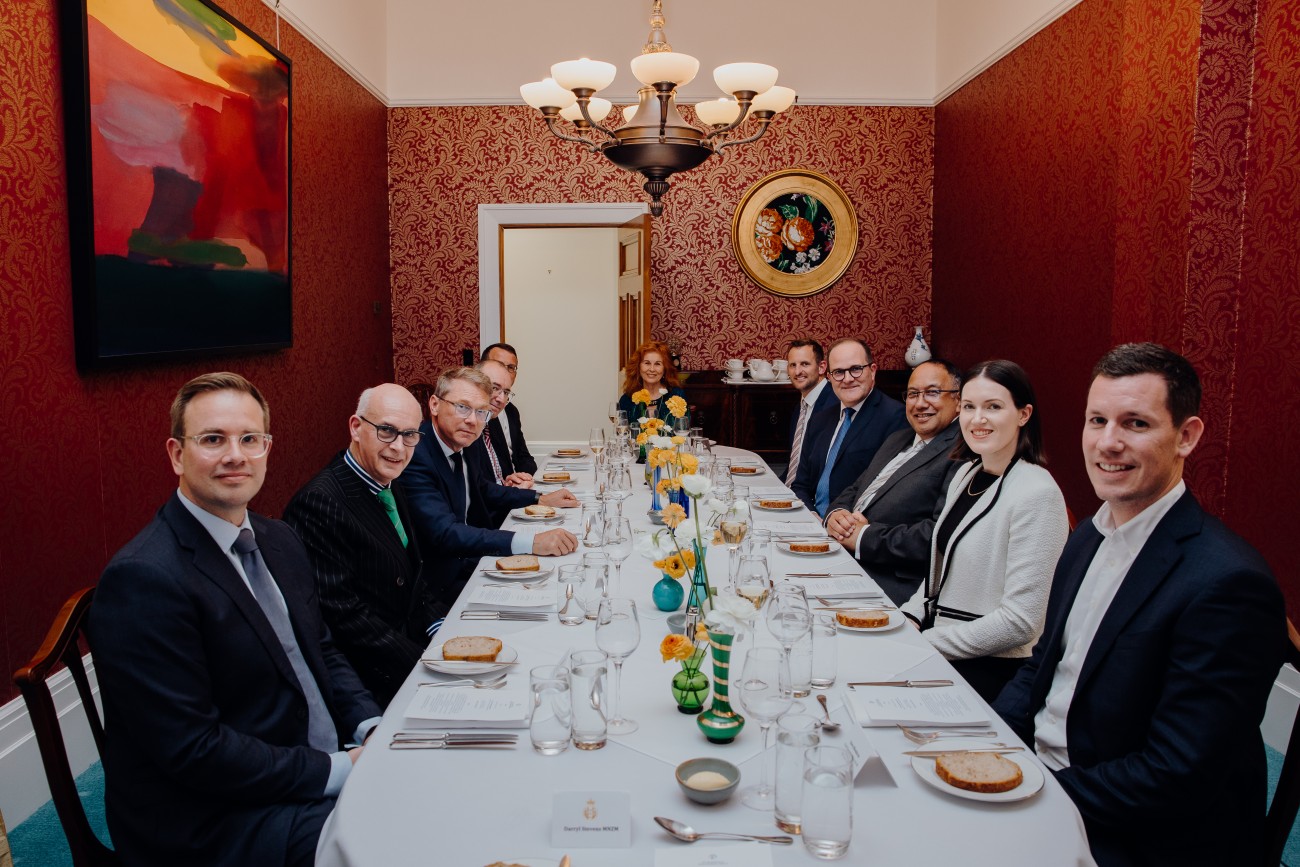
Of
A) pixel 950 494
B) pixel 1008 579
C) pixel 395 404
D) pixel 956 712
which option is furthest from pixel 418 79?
pixel 956 712

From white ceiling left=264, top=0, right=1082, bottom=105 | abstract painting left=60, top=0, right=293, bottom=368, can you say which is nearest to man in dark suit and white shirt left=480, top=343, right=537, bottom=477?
abstract painting left=60, top=0, right=293, bottom=368

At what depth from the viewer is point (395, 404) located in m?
2.58

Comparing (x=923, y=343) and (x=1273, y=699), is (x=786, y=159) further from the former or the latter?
(x=1273, y=699)

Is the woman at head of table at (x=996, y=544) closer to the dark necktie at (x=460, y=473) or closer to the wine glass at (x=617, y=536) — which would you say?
the wine glass at (x=617, y=536)

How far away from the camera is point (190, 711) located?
5.16 ft

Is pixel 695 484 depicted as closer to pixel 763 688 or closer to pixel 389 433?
pixel 763 688

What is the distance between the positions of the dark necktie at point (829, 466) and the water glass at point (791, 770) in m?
3.15

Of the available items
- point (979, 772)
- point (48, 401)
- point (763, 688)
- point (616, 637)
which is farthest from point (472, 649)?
point (48, 401)

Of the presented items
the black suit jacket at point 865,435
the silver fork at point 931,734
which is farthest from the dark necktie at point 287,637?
the black suit jacket at point 865,435

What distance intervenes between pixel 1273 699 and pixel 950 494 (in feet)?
4.87

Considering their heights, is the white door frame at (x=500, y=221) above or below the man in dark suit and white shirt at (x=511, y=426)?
above

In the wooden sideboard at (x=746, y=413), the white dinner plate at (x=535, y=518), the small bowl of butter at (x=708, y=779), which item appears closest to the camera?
the small bowl of butter at (x=708, y=779)

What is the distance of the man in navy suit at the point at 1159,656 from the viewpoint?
Answer: 151 centimetres

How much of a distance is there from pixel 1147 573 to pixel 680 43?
19.7 feet
